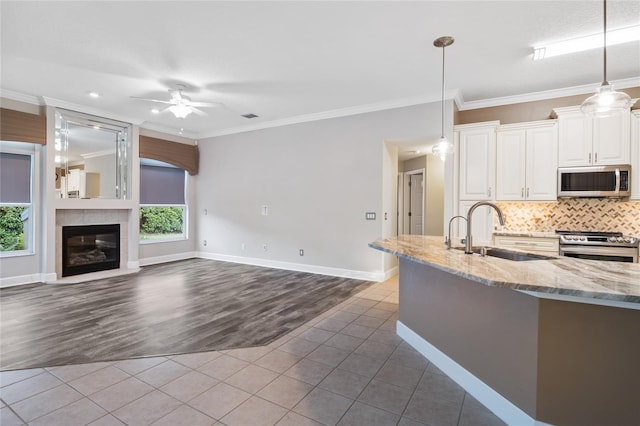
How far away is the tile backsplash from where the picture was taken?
4.14m

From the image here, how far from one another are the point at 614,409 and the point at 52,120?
7.27 meters

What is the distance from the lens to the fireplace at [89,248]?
546 cm

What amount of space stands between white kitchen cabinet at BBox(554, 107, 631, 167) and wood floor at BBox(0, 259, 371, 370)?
11.1ft

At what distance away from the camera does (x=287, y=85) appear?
4.43m

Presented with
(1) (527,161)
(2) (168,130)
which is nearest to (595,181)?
(1) (527,161)

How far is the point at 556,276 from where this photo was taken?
1543 millimetres

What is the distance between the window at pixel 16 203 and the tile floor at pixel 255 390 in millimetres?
3630

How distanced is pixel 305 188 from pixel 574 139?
13.5 ft

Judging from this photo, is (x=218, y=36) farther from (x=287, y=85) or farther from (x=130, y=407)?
(x=130, y=407)

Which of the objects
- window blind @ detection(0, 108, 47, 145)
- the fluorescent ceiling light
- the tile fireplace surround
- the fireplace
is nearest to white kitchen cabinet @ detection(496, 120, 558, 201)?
the fluorescent ceiling light

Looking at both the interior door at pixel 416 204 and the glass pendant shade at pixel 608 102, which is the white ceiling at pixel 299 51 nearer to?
the glass pendant shade at pixel 608 102

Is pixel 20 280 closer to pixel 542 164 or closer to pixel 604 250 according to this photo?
pixel 542 164

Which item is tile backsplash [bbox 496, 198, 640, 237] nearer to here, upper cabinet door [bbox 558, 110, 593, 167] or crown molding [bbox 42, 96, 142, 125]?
upper cabinet door [bbox 558, 110, 593, 167]

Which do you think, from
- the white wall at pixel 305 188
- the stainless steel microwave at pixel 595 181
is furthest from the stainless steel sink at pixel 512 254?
the white wall at pixel 305 188
